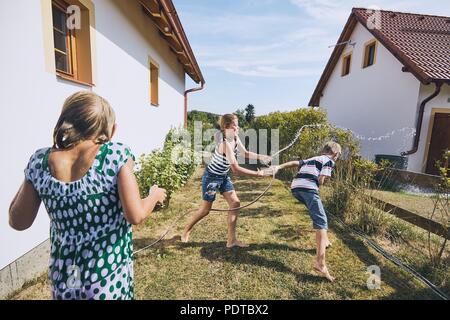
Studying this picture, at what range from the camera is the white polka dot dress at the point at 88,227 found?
122 centimetres

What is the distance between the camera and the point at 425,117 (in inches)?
352

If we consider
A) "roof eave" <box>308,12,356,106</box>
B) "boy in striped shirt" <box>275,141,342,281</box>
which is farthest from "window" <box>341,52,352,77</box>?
"boy in striped shirt" <box>275,141,342,281</box>

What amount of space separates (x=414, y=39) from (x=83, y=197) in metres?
13.9

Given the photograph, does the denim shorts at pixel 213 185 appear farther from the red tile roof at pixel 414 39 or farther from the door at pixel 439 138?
the door at pixel 439 138

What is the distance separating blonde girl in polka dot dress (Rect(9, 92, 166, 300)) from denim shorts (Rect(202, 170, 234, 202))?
6.56 ft

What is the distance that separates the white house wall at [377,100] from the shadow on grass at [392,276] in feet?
24.1

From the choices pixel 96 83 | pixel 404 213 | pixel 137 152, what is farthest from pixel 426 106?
pixel 96 83

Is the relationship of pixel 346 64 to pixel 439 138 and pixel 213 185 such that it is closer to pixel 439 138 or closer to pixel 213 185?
pixel 439 138

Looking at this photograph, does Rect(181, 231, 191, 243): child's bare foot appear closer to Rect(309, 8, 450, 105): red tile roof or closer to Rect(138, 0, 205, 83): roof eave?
Rect(138, 0, 205, 83): roof eave

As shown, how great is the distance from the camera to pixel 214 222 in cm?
449

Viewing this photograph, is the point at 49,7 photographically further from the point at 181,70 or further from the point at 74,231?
the point at 181,70

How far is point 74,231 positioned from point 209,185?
2173 mm

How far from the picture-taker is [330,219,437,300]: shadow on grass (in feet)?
8.64

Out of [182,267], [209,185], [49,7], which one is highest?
[49,7]
